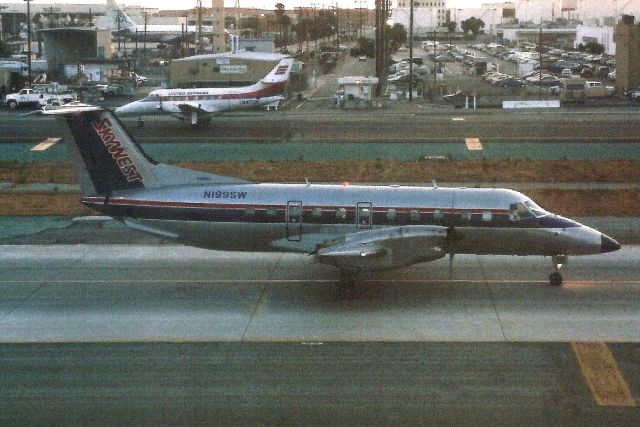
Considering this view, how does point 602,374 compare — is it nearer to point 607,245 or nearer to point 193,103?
point 607,245

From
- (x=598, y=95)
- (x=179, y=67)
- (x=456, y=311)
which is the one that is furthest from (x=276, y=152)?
(x=598, y=95)

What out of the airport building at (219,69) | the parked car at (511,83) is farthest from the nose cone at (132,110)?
the parked car at (511,83)

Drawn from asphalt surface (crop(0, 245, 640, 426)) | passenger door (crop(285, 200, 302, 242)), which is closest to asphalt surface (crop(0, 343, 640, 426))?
asphalt surface (crop(0, 245, 640, 426))

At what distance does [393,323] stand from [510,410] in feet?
19.4

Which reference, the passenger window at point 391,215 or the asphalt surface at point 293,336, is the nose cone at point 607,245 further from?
the passenger window at point 391,215

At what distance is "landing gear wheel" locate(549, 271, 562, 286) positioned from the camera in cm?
2477

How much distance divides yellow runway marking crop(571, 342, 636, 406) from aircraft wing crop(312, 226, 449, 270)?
14.8 feet

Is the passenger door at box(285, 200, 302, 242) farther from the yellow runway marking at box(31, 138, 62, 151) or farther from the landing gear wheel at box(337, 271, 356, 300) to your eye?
the yellow runway marking at box(31, 138, 62, 151)

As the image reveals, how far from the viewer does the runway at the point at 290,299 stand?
21.0 m

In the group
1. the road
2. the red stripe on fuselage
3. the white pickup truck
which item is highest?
the white pickup truck

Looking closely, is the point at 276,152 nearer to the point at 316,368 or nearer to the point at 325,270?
the point at 325,270

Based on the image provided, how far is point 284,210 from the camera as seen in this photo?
2472 centimetres

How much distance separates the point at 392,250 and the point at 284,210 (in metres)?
3.45

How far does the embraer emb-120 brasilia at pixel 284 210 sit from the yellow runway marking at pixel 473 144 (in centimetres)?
2608
